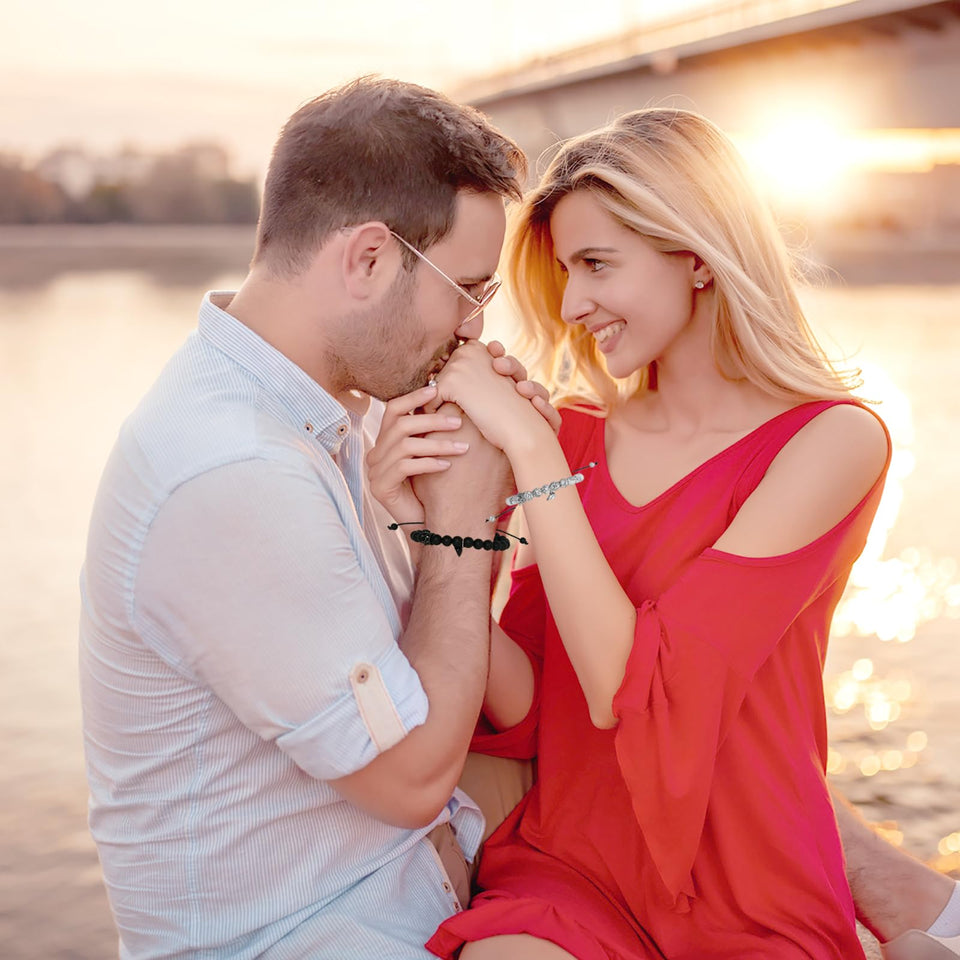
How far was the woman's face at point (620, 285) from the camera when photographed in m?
2.48

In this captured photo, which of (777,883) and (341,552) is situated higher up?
(341,552)

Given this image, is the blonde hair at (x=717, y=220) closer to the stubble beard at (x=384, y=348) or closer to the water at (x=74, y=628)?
the water at (x=74, y=628)

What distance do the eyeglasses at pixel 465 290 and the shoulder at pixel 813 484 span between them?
0.66 m

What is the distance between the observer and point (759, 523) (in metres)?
2.21

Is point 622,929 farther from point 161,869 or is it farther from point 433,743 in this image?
point 161,869

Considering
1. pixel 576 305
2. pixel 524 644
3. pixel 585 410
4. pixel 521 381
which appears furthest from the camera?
pixel 585 410

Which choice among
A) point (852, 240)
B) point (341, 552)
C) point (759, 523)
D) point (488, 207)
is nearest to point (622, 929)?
point (759, 523)

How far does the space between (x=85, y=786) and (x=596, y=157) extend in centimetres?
326

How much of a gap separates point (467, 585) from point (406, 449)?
1.03 ft

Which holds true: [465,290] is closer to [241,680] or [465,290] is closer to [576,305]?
[576,305]

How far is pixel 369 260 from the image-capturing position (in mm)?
2053

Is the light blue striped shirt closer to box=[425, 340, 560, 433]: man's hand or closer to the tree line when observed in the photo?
box=[425, 340, 560, 433]: man's hand

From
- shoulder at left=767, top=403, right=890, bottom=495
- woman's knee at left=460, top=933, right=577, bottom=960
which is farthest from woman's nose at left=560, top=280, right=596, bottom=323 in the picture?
woman's knee at left=460, top=933, right=577, bottom=960

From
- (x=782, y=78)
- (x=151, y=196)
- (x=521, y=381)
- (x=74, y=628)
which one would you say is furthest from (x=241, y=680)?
(x=151, y=196)
